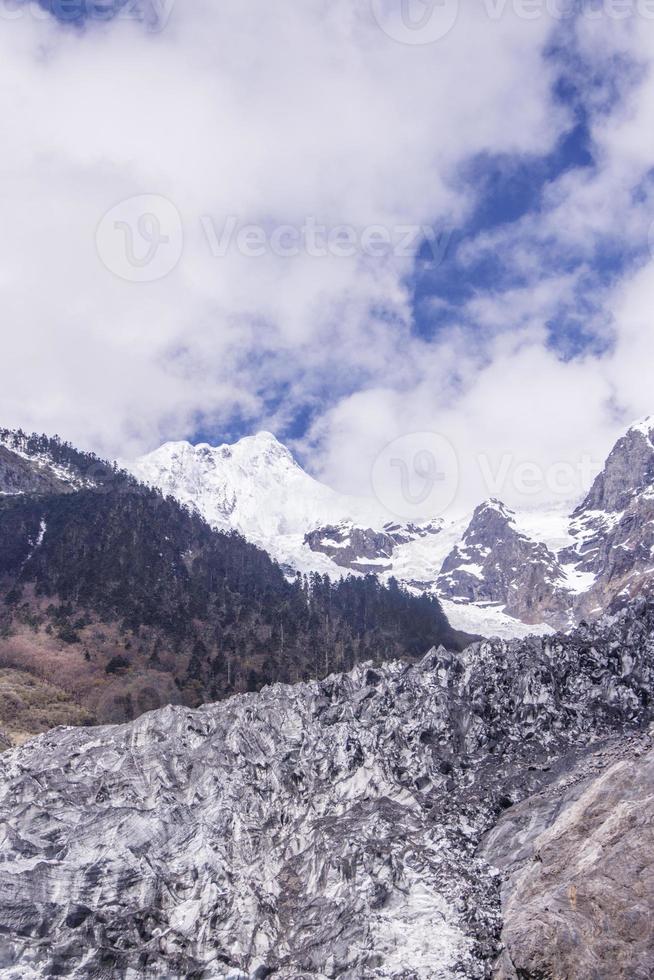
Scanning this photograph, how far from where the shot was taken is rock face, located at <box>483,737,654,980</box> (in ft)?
93.6

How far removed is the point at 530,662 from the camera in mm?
62719

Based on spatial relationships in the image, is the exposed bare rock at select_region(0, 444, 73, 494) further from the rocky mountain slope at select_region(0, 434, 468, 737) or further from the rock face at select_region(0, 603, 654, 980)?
the rock face at select_region(0, 603, 654, 980)

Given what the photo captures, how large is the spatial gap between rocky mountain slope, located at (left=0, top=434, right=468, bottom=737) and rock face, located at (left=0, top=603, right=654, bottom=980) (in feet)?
109

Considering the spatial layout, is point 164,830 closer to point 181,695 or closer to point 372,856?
point 372,856

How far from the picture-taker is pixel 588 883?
103 ft

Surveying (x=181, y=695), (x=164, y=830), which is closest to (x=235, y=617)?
(x=181, y=695)

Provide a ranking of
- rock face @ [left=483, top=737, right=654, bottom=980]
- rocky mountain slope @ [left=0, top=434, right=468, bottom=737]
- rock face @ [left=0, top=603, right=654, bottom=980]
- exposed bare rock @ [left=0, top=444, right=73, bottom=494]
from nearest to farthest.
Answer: rock face @ [left=483, top=737, right=654, bottom=980], rock face @ [left=0, top=603, right=654, bottom=980], rocky mountain slope @ [left=0, top=434, right=468, bottom=737], exposed bare rock @ [left=0, top=444, right=73, bottom=494]

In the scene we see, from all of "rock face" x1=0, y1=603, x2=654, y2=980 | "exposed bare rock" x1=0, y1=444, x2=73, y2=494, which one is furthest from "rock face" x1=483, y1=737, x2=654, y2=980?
"exposed bare rock" x1=0, y1=444, x2=73, y2=494

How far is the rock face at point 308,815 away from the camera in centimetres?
3647

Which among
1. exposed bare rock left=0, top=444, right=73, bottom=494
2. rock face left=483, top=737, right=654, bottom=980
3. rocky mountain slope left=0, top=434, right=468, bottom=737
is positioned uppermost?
exposed bare rock left=0, top=444, right=73, bottom=494

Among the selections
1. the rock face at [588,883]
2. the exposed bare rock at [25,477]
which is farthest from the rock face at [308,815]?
the exposed bare rock at [25,477]

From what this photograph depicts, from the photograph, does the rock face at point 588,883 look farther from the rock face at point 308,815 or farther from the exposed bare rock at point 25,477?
the exposed bare rock at point 25,477

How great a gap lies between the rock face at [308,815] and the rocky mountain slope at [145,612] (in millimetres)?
33190

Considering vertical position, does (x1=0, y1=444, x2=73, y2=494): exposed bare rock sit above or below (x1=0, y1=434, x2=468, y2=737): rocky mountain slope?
above
